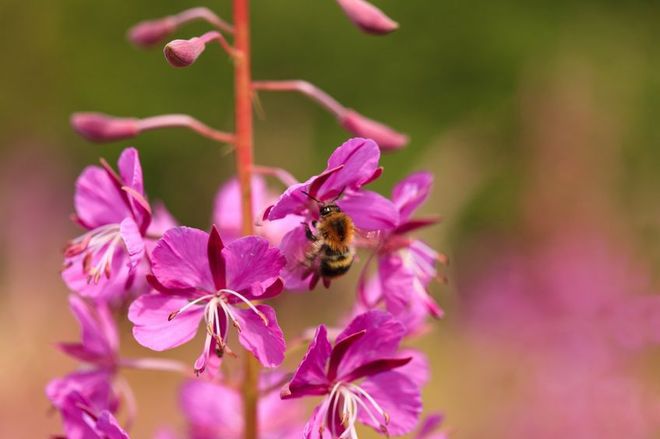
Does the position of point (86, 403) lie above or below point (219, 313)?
below

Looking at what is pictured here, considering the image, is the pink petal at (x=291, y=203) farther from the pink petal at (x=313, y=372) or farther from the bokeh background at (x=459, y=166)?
the bokeh background at (x=459, y=166)

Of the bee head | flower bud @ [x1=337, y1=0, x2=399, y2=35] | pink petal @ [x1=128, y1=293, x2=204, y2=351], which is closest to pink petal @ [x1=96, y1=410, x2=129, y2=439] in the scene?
pink petal @ [x1=128, y1=293, x2=204, y2=351]

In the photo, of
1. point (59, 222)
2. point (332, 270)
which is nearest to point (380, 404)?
point (332, 270)

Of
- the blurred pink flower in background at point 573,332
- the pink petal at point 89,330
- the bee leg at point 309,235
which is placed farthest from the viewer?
the blurred pink flower in background at point 573,332

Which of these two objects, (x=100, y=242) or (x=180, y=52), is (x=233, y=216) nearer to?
(x=100, y=242)

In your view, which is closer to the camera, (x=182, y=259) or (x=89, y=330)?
(x=182, y=259)

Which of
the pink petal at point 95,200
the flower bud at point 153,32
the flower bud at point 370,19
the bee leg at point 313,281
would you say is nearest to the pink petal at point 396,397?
the bee leg at point 313,281

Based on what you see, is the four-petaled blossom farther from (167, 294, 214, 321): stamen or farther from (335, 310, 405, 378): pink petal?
(335, 310, 405, 378): pink petal

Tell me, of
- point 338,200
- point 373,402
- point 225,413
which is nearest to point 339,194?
point 338,200
